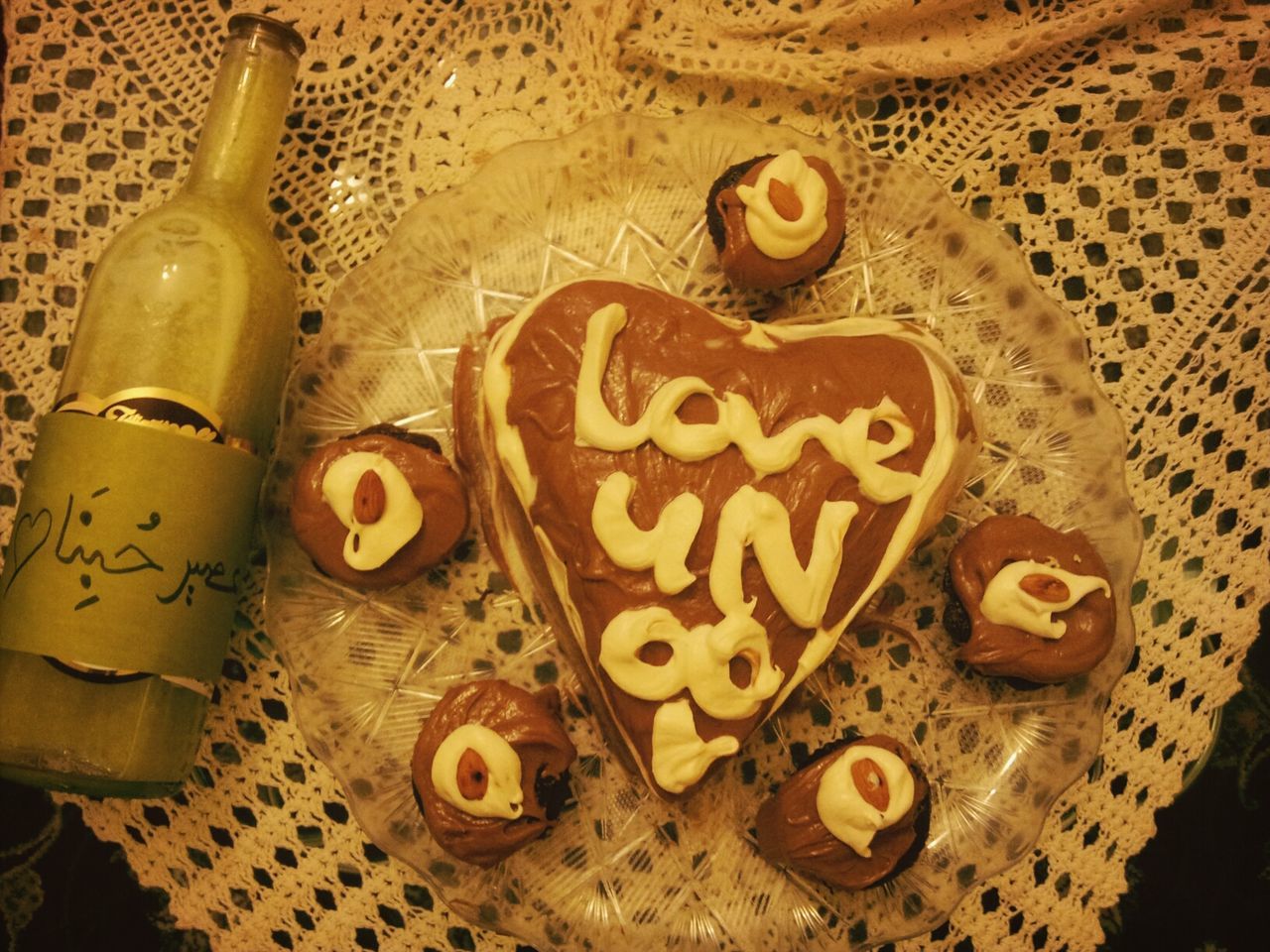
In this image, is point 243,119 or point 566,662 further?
point 566,662

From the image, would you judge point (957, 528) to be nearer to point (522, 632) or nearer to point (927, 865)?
point (927, 865)

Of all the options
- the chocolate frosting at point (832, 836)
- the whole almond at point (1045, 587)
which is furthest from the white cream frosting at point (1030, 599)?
the chocolate frosting at point (832, 836)

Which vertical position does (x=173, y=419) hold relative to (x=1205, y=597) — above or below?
below

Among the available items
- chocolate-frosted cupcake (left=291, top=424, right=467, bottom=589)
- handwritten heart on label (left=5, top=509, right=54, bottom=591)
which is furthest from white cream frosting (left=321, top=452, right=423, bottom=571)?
handwritten heart on label (left=5, top=509, right=54, bottom=591)

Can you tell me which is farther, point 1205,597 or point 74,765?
point 1205,597

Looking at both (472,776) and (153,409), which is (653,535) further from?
(153,409)

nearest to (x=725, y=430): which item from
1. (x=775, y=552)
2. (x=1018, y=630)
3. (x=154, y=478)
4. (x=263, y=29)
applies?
(x=775, y=552)

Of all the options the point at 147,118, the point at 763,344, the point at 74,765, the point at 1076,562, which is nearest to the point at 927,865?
the point at 1076,562
